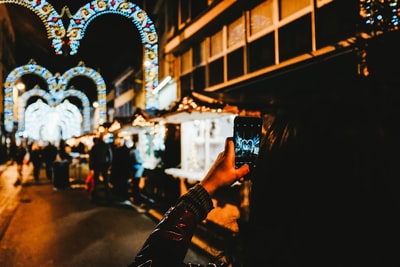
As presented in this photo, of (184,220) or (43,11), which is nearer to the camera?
(184,220)

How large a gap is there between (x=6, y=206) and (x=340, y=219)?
13.7 metres

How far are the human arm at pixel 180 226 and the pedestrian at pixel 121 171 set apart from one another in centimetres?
1207

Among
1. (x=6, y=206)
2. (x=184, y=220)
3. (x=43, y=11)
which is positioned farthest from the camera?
(x=6, y=206)

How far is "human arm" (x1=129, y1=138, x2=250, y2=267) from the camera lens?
1104 mm

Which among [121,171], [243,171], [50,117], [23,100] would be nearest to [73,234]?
[121,171]

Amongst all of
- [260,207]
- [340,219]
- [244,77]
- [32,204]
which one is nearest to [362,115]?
[340,219]

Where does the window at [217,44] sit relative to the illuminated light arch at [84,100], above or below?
above

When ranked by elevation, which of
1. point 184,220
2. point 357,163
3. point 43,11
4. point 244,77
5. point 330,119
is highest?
point 43,11

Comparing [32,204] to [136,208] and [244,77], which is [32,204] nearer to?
[136,208]

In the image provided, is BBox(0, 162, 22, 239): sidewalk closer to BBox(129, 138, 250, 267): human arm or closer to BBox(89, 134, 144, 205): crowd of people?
BBox(89, 134, 144, 205): crowd of people

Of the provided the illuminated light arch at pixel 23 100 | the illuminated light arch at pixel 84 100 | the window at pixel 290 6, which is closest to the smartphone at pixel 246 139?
the window at pixel 290 6

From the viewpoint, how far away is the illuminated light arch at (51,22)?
6.82 m

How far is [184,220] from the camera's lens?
45.4 inches

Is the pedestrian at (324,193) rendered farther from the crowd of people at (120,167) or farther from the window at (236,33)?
the crowd of people at (120,167)
